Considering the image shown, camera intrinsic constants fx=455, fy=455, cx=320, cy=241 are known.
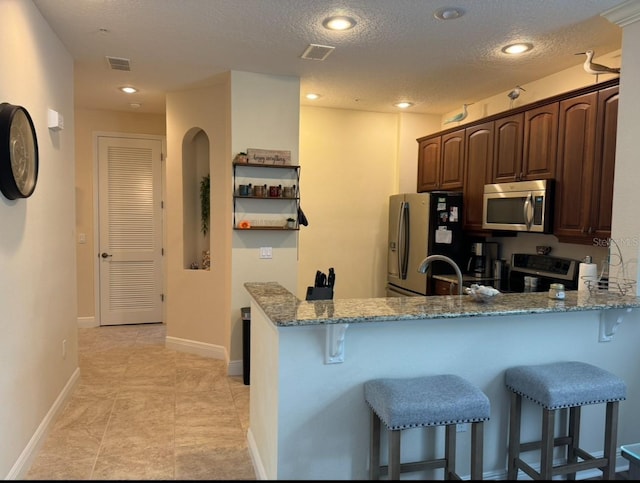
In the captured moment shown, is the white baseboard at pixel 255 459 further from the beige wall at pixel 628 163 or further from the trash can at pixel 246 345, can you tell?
the beige wall at pixel 628 163

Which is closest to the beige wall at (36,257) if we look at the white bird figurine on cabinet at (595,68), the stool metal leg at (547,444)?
the stool metal leg at (547,444)

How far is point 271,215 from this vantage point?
13.4ft

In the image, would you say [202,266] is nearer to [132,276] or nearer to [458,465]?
[132,276]

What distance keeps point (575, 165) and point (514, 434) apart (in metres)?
1.96

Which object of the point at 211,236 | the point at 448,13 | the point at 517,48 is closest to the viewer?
the point at 448,13

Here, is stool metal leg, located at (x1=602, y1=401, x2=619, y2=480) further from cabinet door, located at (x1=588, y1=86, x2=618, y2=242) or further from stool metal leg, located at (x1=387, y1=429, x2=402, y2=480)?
cabinet door, located at (x1=588, y1=86, x2=618, y2=242)

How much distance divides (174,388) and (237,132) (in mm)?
2221

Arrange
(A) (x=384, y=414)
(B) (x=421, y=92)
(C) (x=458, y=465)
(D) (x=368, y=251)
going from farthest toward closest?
(D) (x=368, y=251), (B) (x=421, y=92), (C) (x=458, y=465), (A) (x=384, y=414)

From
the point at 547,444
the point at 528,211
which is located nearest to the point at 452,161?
the point at 528,211

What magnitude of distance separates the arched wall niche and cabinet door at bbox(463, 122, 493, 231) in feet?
8.65

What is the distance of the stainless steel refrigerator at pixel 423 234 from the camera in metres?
4.46

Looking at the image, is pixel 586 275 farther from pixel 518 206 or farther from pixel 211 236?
pixel 211 236

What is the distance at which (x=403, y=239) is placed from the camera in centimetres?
484

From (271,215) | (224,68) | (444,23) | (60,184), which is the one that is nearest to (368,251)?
(271,215)
